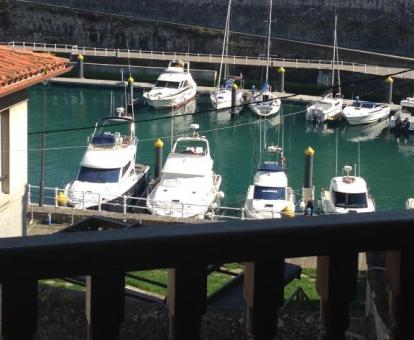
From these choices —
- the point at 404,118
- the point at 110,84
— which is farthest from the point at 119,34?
the point at 404,118

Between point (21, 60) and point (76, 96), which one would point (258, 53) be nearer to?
point (76, 96)

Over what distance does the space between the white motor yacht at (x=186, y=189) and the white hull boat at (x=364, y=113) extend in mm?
8772

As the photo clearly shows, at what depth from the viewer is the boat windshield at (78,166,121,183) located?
16.4 metres

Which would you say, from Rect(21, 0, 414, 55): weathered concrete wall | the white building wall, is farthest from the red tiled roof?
Rect(21, 0, 414, 55): weathered concrete wall

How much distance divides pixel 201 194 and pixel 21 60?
8.53m

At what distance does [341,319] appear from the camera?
6.60 ft

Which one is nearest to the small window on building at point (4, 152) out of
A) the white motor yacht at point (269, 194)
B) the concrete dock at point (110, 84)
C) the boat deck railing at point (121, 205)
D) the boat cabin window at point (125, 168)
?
the boat deck railing at point (121, 205)

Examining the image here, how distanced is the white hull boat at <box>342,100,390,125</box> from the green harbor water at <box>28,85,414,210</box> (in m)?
0.24

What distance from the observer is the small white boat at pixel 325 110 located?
25375 millimetres

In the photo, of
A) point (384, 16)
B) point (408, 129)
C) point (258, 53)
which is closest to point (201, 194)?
point (408, 129)

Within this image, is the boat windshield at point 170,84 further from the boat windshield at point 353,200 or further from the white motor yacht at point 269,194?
the boat windshield at point 353,200

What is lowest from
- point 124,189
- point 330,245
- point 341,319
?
point 124,189

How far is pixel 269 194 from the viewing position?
52.3 ft

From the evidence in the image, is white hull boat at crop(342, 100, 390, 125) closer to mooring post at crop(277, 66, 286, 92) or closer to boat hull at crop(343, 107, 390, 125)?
boat hull at crop(343, 107, 390, 125)
